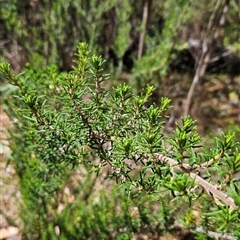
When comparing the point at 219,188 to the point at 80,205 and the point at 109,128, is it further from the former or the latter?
the point at 80,205

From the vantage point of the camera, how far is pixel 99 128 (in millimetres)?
908

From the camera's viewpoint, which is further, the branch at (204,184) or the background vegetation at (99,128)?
the background vegetation at (99,128)

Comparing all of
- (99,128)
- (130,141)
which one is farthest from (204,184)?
(99,128)

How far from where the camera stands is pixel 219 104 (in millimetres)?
3529

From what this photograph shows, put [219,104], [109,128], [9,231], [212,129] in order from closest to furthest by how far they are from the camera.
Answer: [109,128]
[9,231]
[212,129]
[219,104]

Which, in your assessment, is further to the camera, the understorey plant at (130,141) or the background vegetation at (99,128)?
the background vegetation at (99,128)

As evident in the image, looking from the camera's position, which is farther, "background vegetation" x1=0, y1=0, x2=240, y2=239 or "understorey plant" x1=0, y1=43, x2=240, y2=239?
"background vegetation" x1=0, y1=0, x2=240, y2=239

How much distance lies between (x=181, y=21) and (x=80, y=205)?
1.44 m

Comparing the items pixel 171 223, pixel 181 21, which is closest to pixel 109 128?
pixel 171 223

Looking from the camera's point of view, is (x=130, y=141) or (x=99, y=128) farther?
(x=99, y=128)

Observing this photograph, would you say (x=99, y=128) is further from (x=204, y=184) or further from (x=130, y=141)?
(x=204, y=184)

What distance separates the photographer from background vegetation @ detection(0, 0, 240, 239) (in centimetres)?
83

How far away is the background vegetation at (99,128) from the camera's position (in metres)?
0.83

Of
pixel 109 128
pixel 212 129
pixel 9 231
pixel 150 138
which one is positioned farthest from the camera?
pixel 212 129
